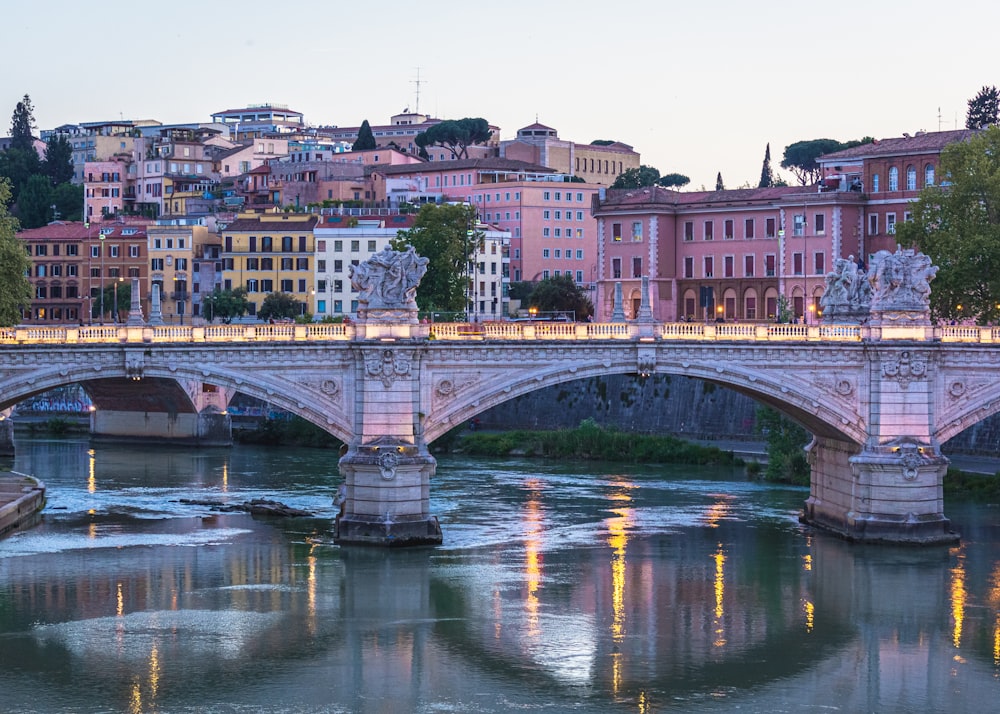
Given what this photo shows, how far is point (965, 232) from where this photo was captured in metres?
64.7

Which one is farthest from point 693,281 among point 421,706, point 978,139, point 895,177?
point 421,706

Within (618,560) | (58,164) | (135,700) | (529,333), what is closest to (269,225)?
(58,164)

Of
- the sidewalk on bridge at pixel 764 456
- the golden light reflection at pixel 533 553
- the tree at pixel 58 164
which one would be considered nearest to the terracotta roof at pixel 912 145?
the sidewalk on bridge at pixel 764 456

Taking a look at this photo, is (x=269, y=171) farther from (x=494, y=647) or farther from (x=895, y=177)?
(x=494, y=647)

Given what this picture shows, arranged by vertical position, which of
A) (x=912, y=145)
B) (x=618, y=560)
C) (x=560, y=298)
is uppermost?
(x=912, y=145)

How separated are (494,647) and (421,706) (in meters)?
4.30

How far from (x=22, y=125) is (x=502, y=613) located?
458 ft

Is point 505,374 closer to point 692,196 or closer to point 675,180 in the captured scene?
point 692,196

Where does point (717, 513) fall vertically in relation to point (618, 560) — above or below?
above

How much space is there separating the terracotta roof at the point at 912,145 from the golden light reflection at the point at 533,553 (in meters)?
31.1

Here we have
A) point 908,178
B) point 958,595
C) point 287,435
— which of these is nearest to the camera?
point 958,595

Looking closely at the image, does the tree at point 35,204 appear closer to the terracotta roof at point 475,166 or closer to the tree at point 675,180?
the terracotta roof at point 475,166

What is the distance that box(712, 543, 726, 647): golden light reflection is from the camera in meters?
39.9

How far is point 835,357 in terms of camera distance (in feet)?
162
